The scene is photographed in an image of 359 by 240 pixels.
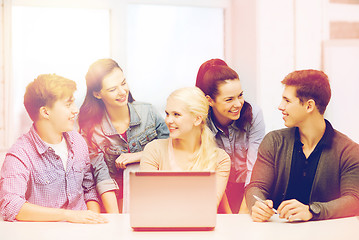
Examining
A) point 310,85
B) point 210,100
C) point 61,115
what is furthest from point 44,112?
point 310,85

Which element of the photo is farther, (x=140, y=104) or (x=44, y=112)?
(x=140, y=104)

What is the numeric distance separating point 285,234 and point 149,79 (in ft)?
5.70

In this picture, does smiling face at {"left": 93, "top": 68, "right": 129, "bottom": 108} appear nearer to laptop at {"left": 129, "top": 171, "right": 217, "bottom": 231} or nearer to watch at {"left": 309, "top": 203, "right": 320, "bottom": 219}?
laptop at {"left": 129, "top": 171, "right": 217, "bottom": 231}

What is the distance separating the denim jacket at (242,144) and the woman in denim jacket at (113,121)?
0.35 m

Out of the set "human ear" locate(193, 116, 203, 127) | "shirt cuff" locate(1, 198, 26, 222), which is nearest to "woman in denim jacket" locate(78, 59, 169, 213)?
"human ear" locate(193, 116, 203, 127)

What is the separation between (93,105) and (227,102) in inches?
29.1

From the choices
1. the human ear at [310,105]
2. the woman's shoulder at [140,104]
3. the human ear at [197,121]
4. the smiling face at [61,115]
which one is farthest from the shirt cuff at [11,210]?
the human ear at [310,105]

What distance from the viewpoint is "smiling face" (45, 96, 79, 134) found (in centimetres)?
201

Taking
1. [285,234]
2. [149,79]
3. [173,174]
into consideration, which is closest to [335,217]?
[285,234]

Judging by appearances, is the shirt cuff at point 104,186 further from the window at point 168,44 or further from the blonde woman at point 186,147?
the window at point 168,44

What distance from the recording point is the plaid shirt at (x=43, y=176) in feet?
5.77

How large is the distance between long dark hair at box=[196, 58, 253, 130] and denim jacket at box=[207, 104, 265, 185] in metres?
0.04

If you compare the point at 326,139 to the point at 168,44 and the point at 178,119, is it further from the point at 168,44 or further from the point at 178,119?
the point at 168,44

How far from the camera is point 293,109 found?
203 cm
